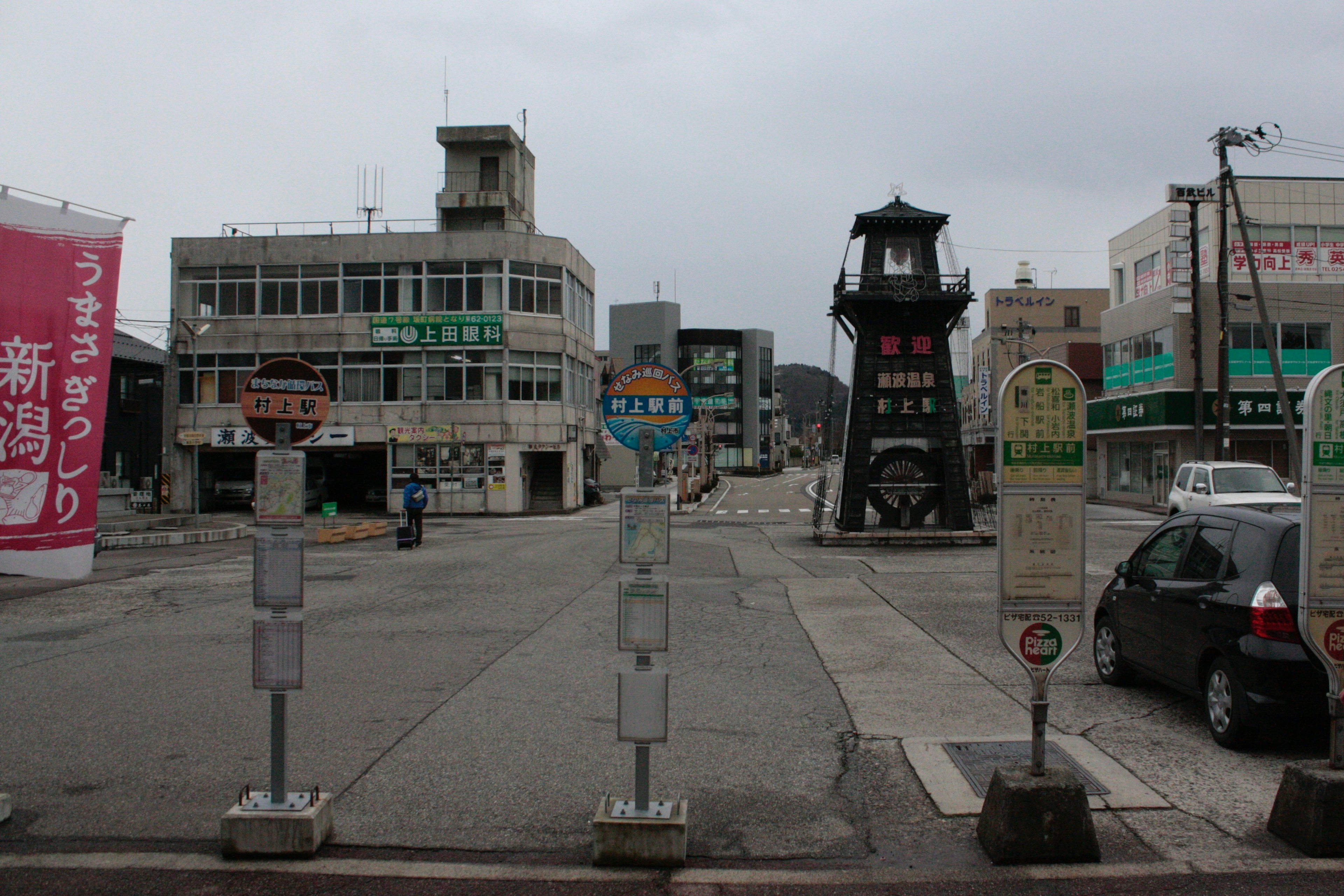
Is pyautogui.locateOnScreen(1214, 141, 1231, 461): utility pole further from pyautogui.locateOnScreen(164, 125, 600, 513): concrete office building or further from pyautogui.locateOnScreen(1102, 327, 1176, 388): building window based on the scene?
pyautogui.locateOnScreen(164, 125, 600, 513): concrete office building

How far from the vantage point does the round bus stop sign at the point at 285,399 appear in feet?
15.6

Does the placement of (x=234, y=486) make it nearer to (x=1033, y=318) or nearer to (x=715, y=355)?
(x=1033, y=318)

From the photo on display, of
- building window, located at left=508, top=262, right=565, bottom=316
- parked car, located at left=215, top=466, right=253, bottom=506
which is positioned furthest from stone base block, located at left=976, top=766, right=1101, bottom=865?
parked car, located at left=215, top=466, right=253, bottom=506

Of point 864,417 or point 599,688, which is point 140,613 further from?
point 864,417

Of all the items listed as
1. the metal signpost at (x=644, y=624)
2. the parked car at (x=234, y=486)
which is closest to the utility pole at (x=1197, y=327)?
the metal signpost at (x=644, y=624)

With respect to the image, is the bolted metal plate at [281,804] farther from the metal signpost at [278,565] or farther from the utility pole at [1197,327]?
the utility pole at [1197,327]

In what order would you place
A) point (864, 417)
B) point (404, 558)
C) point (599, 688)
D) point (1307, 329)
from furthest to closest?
point (1307, 329) < point (864, 417) < point (404, 558) < point (599, 688)

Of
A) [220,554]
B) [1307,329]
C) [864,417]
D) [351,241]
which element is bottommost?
[220,554]

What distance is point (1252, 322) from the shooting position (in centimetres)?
3475

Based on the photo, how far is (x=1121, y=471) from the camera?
135 feet

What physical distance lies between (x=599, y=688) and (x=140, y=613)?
26.2 feet

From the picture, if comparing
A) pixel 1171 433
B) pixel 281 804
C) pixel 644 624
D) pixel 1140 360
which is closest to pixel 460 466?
pixel 1171 433

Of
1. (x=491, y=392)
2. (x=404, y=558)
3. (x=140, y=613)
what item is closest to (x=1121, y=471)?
(x=491, y=392)

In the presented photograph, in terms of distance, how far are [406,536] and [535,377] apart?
755 inches
